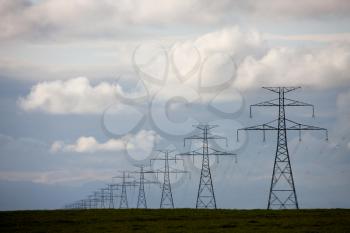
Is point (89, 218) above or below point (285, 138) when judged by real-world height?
below

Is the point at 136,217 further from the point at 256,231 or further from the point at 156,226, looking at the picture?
the point at 256,231

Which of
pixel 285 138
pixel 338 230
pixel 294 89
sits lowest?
pixel 338 230

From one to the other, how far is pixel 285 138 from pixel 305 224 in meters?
17.7

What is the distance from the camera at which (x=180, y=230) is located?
58.4m

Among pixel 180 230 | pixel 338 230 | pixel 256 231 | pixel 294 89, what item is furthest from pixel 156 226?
pixel 294 89

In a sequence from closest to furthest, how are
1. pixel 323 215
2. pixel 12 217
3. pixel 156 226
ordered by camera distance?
pixel 156 226 < pixel 323 215 < pixel 12 217

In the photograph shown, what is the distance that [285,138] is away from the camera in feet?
253

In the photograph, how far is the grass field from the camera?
59.7 m

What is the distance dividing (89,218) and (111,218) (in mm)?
2337

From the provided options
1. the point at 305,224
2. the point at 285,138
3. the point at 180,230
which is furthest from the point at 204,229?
the point at 285,138

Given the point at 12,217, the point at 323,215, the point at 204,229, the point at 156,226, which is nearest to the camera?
the point at 204,229

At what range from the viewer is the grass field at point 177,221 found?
196 feet

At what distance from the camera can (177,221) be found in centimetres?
6775

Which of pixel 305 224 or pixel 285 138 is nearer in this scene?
pixel 305 224
